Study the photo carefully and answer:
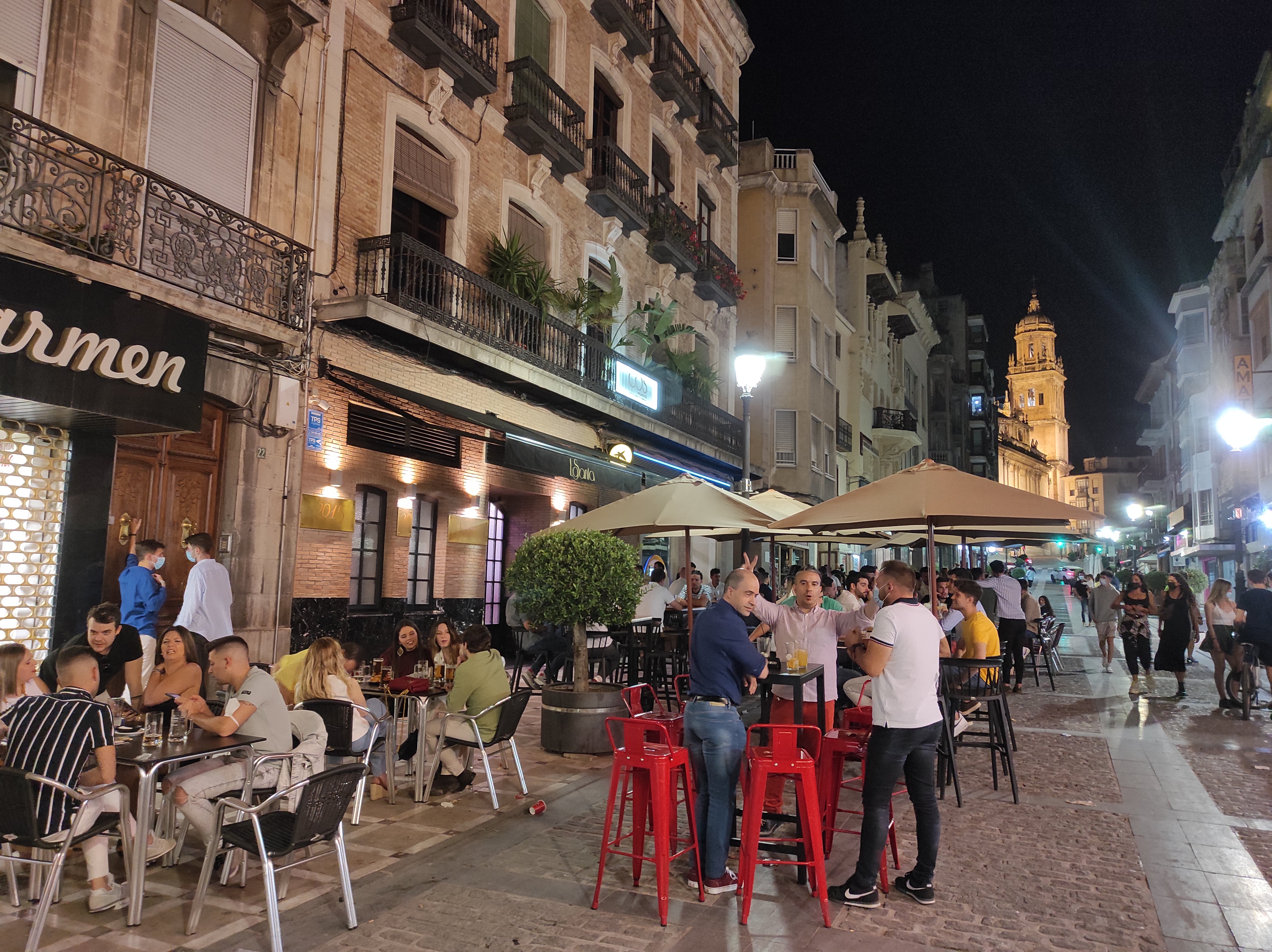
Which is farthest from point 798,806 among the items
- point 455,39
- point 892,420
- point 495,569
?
point 892,420

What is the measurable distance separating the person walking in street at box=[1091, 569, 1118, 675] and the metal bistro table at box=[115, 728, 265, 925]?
1668cm

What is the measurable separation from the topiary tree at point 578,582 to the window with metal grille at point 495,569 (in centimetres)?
684

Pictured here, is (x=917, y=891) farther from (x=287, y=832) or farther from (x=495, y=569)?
(x=495, y=569)

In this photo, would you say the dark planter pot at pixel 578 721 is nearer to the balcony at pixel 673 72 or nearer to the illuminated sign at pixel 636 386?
the illuminated sign at pixel 636 386

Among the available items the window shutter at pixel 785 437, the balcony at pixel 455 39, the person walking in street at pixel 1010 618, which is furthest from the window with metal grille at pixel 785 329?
the person walking in street at pixel 1010 618

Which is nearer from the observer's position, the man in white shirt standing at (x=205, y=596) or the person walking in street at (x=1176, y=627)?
the man in white shirt standing at (x=205, y=596)

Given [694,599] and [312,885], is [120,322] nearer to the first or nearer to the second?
[312,885]

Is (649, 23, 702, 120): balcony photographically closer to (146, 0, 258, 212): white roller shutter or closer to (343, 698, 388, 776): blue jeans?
(146, 0, 258, 212): white roller shutter

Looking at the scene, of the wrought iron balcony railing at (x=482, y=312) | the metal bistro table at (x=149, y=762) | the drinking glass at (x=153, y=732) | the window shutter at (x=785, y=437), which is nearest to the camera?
the metal bistro table at (x=149, y=762)

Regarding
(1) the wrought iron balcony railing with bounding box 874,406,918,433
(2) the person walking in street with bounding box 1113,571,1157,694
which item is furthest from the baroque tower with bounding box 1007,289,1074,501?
(2) the person walking in street with bounding box 1113,571,1157,694

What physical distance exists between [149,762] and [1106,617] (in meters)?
17.9

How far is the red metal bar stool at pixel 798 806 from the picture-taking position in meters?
4.57

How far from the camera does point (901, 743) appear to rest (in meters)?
4.77

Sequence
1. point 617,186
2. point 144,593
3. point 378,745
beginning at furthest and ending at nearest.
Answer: point 617,186 → point 144,593 → point 378,745
